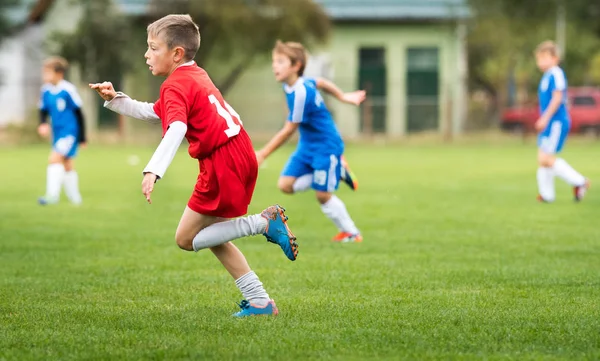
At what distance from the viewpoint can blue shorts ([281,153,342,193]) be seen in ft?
33.8

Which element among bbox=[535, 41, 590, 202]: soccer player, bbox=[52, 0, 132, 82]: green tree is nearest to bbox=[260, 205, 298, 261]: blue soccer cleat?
bbox=[535, 41, 590, 202]: soccer player

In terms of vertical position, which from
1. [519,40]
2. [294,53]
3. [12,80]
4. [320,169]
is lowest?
[320,169]

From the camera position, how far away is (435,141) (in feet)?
124

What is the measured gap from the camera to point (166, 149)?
573cm

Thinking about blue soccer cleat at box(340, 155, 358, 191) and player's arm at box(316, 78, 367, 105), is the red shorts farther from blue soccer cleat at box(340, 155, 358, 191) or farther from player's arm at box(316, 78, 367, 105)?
blue soccer cleat at box(340, 155, 358, 191)

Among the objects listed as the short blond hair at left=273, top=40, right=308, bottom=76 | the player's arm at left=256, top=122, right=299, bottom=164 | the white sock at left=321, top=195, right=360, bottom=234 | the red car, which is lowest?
the white sock at left=321, top=195, right=360, bottom=234

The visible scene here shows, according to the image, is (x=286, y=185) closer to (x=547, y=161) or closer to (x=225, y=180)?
(x=225, y=180)

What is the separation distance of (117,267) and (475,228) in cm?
439

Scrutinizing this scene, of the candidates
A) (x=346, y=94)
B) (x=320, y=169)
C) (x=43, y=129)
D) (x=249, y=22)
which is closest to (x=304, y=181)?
(x=320, y=169)

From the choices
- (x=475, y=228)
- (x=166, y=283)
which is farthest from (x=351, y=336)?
(x=475, y=228)

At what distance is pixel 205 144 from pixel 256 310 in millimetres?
1006

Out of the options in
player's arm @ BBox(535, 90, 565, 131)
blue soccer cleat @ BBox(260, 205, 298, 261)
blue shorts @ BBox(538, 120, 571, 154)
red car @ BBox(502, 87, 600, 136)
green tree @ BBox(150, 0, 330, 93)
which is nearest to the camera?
blue soccer cleat @ BBox(260, 205, 298, 261)

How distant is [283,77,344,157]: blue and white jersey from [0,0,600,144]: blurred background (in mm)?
26497

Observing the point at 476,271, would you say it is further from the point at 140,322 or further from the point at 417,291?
the point at 140,322
